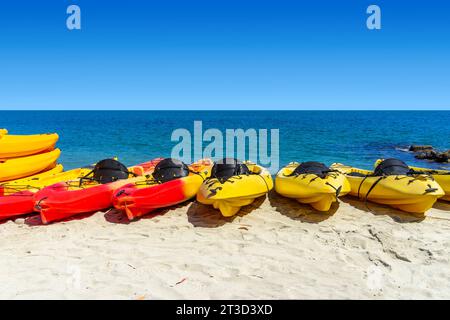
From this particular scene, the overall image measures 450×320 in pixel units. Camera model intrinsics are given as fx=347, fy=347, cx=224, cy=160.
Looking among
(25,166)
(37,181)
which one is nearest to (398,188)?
(37,181)

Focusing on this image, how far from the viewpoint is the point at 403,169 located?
6.54m

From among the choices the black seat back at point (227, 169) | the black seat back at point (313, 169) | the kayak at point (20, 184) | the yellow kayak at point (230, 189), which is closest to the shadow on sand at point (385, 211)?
the black seat back at point (313, 169)

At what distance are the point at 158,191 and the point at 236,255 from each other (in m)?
2.02

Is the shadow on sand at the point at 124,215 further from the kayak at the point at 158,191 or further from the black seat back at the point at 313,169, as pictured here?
the black seat back at the point at 313,169

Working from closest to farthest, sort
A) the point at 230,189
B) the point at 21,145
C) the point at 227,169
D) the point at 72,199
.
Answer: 1. the point at 230,189
2. the point at 72,199
3. the point at 227,169
4. the point at 21,145

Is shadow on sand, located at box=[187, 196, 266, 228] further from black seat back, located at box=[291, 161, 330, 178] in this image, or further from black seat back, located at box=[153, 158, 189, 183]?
black seat back, located at box=[291, 161, 330, 178]

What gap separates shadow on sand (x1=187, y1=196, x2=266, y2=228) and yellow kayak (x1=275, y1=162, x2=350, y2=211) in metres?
0.68

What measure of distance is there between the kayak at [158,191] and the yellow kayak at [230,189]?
1.50 ft

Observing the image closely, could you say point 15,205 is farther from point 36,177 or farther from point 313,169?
point 313,169

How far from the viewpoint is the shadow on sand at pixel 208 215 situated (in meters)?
5.75

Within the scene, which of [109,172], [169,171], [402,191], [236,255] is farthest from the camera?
[109,172]

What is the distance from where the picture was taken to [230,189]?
5594mm

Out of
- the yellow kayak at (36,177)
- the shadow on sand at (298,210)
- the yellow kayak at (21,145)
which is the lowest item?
the shadow on sand at (298,210)

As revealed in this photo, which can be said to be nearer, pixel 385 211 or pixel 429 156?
pixel 385 211
